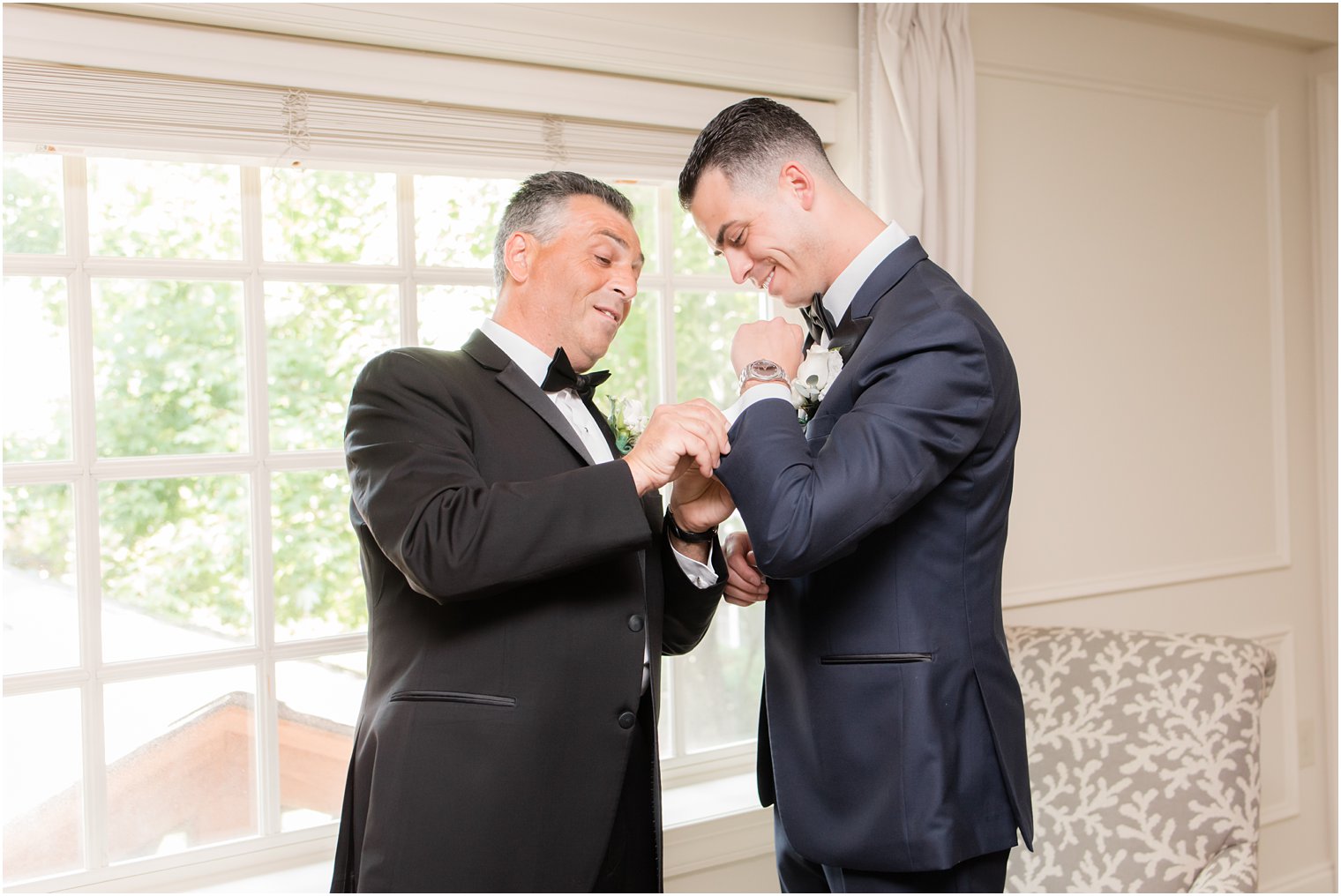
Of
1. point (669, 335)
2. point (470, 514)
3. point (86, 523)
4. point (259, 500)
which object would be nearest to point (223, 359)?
point (259, 500)

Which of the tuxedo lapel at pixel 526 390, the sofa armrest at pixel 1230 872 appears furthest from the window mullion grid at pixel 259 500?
the sofa armrest at pixel 1230 872

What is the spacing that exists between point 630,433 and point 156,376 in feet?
4.08

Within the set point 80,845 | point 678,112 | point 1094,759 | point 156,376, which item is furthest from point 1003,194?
point 80,845

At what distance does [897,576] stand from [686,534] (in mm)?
449

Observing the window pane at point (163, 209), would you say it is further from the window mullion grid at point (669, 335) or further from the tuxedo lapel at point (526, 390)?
the window mullion grid at point (669, 335)

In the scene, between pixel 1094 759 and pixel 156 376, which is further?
pixel 1094 759

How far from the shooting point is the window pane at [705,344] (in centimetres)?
306

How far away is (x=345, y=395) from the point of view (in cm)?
265

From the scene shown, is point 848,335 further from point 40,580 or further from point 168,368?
point 40,580

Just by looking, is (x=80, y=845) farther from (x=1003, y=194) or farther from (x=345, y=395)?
(x=1003, y=194)

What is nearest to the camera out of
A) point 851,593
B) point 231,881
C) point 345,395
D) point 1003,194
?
point 851,593

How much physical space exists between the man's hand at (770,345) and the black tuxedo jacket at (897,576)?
0.09 meters

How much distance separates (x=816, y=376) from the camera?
175 centimetres

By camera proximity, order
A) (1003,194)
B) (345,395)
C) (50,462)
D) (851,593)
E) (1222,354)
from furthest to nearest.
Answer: (1222,354) < (1003,194) < (345,395) < (50,462) < (851,593)
